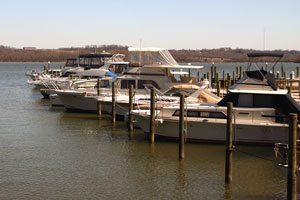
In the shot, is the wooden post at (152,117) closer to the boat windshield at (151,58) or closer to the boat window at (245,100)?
the boat window at (245,100)

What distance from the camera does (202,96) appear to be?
95.1 ft

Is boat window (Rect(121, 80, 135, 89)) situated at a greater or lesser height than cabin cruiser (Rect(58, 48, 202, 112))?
lesser

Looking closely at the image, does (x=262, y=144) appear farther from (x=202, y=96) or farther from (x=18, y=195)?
(x=18, y=195)

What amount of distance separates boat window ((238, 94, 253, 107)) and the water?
2070 millimetres

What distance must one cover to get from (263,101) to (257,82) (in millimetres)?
1014

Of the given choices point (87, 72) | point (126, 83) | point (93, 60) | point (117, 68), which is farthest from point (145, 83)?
point (93, 60)

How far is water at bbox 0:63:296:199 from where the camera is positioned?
18719 millimetres

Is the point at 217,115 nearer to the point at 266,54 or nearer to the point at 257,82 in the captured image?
the point at 257,82

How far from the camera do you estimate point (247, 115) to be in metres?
24.8

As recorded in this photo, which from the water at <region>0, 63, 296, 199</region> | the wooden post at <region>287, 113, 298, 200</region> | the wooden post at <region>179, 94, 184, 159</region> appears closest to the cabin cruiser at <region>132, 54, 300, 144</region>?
the water at <region>0, 63, 296, 199</region>

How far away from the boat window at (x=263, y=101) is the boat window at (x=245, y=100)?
7.7 inches

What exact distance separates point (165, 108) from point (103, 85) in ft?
43.9

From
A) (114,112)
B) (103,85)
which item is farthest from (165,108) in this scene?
(103,85)

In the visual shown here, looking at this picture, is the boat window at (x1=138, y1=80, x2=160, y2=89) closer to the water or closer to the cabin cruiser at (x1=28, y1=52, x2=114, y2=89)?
the water
